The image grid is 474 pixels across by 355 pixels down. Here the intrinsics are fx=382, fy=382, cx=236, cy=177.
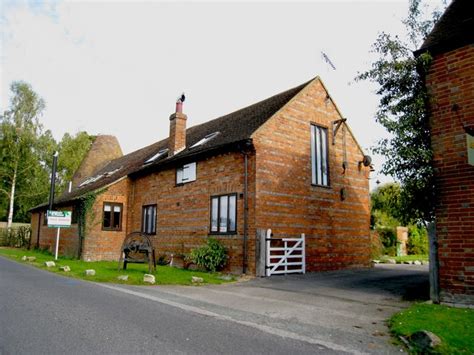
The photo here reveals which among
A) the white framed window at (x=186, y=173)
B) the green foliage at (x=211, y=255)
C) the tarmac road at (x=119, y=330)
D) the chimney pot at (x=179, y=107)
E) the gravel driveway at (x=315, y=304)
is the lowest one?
the gravel driveway at (x=315, y=304)

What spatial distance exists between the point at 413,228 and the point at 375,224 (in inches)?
106

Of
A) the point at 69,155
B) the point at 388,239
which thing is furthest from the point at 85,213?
the point at 69,155

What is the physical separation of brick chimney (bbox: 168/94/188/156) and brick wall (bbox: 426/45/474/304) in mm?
13547

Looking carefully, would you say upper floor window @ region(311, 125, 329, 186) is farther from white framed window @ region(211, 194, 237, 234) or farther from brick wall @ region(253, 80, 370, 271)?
white framed window @ region(211, 194, 237, 234)

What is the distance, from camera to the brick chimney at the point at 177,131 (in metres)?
19.7

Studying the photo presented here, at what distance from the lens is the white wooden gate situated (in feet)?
44.6

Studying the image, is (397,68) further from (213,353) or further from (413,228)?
(413,228)

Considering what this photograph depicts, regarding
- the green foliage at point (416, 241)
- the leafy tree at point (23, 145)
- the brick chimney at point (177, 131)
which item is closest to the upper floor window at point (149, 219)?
the brick chimney at point (177, 131)

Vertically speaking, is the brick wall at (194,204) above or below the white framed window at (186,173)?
below

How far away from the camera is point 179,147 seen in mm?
19812

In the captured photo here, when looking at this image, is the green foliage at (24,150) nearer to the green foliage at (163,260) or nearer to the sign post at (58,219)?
the sign post at (58,219)

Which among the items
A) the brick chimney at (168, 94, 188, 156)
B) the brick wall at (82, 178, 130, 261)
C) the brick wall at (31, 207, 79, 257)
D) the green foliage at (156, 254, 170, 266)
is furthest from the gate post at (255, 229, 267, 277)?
the brick wall at (31, 207, 79, 257)

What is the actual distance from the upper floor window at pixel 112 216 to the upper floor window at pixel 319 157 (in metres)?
11.5

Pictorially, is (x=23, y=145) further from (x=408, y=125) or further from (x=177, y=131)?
(x=408, y=125)
